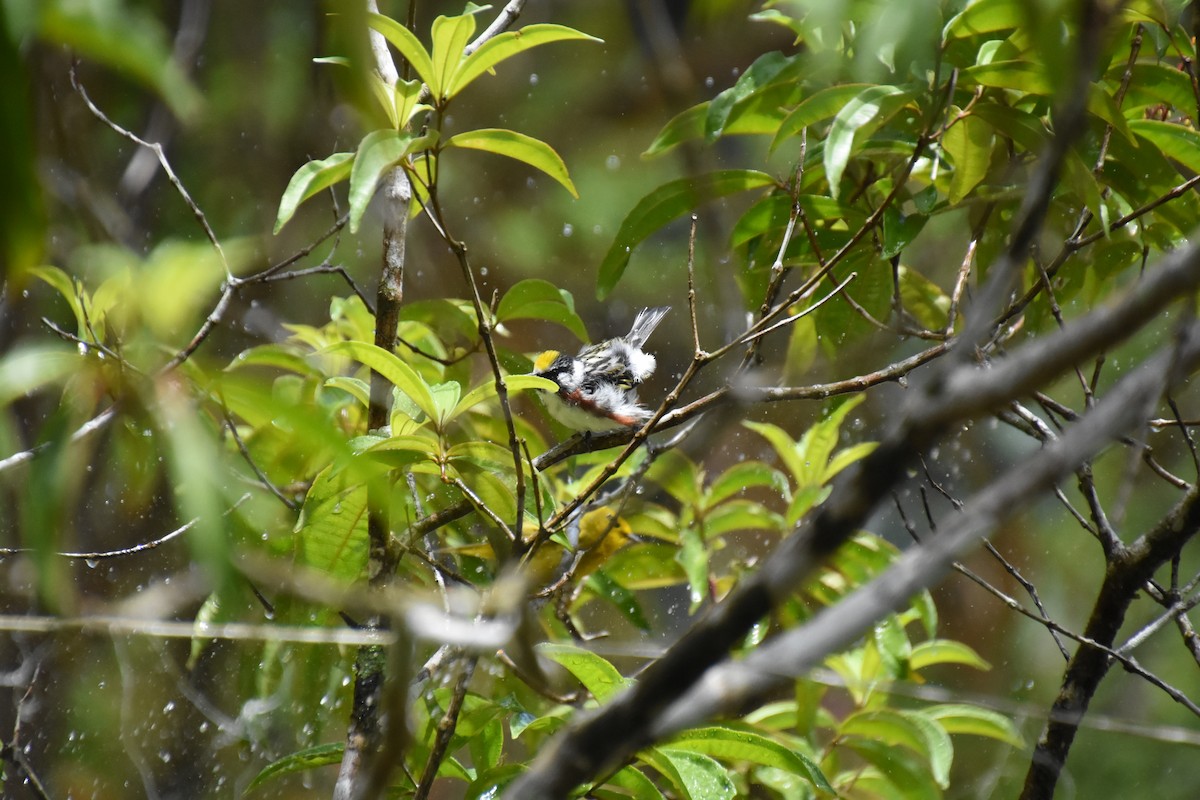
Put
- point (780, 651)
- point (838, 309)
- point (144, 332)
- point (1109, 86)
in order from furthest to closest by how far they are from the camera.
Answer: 1. point (838, 309)
2. point (1109, 86)
3. point (144, 332)
4. point (780, 651)

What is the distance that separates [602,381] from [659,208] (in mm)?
810

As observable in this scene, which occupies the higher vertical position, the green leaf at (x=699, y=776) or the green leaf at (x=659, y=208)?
the green leaf at (x=659, y=208)

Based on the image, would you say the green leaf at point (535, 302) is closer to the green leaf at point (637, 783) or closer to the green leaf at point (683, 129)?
the green leaf at point (683, 129)

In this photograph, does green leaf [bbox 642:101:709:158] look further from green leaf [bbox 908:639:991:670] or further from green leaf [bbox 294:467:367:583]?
green leaf [bbox 908:639:991:670]

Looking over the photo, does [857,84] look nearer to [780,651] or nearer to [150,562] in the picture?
[780,651]

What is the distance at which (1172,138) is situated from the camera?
1.28 m

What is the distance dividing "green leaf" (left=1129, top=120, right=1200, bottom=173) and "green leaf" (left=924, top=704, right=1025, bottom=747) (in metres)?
0.87

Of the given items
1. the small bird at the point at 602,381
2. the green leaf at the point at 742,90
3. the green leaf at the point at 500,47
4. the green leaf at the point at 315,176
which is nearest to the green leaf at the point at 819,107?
the green leaf at the point at 742,90

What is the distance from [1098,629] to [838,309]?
563 millimetres

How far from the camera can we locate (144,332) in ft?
2.46

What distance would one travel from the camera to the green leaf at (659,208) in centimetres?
139

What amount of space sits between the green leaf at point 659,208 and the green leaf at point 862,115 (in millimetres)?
223

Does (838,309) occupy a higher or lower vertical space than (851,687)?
higher

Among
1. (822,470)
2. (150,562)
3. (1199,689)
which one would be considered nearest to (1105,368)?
Result: (1199,689)
